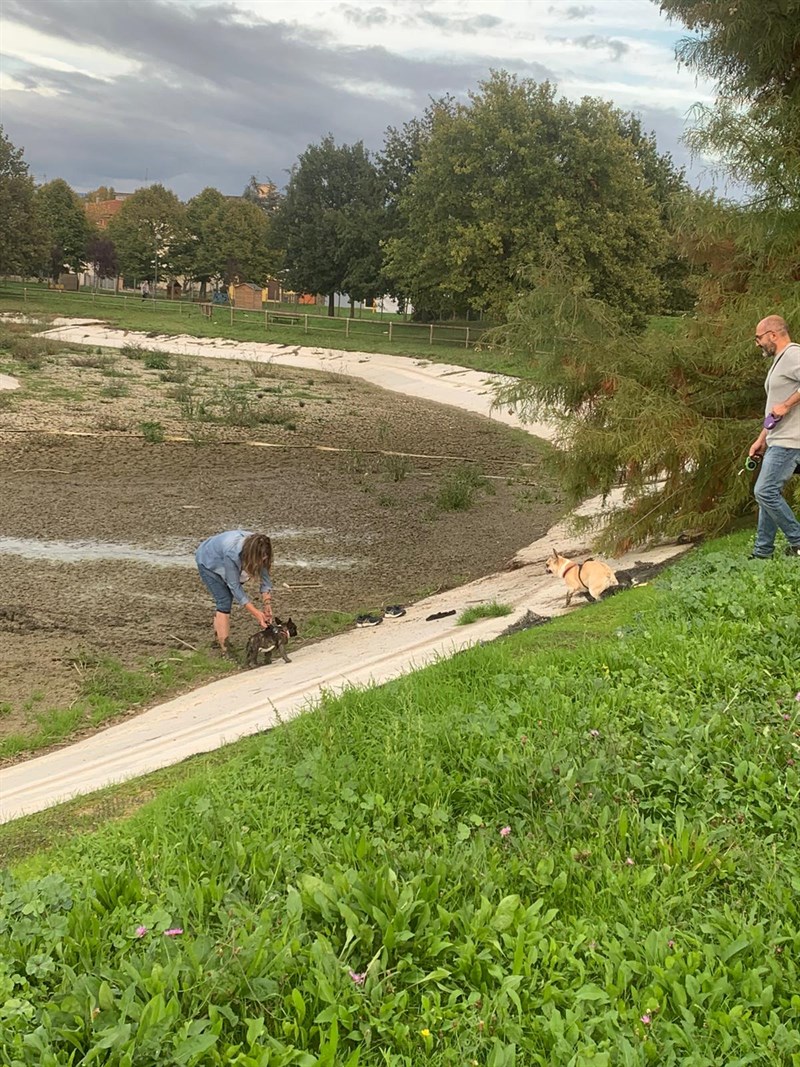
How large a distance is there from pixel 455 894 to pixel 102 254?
10541 centimetres

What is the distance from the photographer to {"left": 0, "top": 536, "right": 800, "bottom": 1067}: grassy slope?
2.56 meters

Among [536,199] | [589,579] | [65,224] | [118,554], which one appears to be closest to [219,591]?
[589,579]

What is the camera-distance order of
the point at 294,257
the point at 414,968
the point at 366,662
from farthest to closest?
the point at 294,257 → the point at 366,662 → the point at 414,968

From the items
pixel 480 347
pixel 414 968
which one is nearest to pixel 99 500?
pixel 480 347

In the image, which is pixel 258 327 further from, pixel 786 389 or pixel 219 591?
pixel 786 389

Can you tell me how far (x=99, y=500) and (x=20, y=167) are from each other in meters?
60.8

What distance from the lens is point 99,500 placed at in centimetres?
1538

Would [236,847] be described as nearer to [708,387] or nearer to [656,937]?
[656,937]

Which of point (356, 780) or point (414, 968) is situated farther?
point (356, 780)

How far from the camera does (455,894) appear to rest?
3191mm

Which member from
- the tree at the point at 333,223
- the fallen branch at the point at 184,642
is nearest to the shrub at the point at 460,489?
the fallen branch at the point at 184,642

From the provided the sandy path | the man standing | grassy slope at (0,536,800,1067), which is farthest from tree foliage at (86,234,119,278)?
grassy slope at (0,536,800,1067)

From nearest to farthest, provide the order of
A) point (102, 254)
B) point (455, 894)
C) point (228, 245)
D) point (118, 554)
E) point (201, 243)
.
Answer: point (455, 894) → point (118, 554) → point (228, 245) → point (201, 243) → point (102, 254)

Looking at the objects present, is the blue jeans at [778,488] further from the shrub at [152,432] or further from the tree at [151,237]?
the tree at [151,237]
